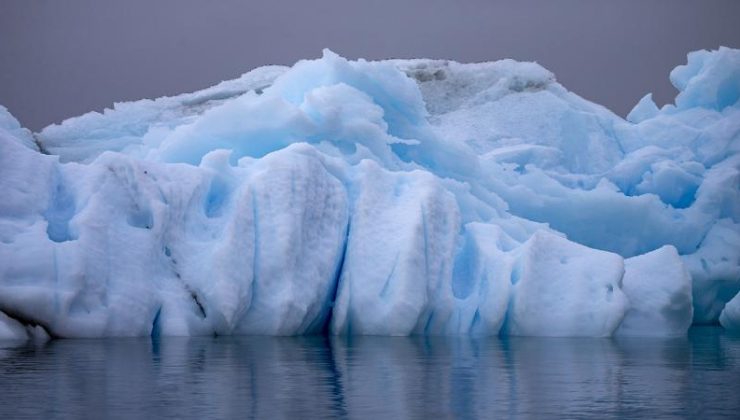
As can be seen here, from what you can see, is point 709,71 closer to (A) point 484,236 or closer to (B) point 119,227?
(A) point 484,236

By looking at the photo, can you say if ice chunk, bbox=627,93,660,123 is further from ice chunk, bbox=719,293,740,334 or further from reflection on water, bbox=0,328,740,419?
reflection on water, bbox=0,328,740,419

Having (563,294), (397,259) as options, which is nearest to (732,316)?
(563,294)

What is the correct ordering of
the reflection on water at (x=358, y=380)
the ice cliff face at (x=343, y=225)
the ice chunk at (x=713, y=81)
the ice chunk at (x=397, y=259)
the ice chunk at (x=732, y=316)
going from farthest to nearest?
the ice chunk at (x=713, y=81) → the ice chunk at (x=732, y=316) → the ice chunk at (x=397, y=259) → the ice cliff face at (x=343, y=225) → the reflection on water at (x=358, y=380)

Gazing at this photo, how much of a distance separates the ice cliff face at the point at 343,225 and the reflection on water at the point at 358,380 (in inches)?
46.6

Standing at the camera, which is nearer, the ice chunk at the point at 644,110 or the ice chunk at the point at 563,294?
the ice chunk at the point at 563,294

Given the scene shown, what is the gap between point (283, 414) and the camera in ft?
22.0

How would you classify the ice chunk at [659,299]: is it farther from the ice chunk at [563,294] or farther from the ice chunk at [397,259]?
the ice chunk at [397,259]

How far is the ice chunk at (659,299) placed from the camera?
57.8 feet

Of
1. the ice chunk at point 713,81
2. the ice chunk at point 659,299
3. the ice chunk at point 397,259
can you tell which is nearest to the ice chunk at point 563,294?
the ice chunk at point 397,259

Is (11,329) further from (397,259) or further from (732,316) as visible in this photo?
(732,316)

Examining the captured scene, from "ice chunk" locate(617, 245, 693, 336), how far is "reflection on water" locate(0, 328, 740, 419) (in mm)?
3743

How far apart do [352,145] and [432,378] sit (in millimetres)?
10584

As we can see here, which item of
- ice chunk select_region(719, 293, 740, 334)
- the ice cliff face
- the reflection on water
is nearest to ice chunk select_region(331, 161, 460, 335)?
the ice cliff face

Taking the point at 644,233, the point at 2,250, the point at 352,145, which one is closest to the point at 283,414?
the point at 2,250
